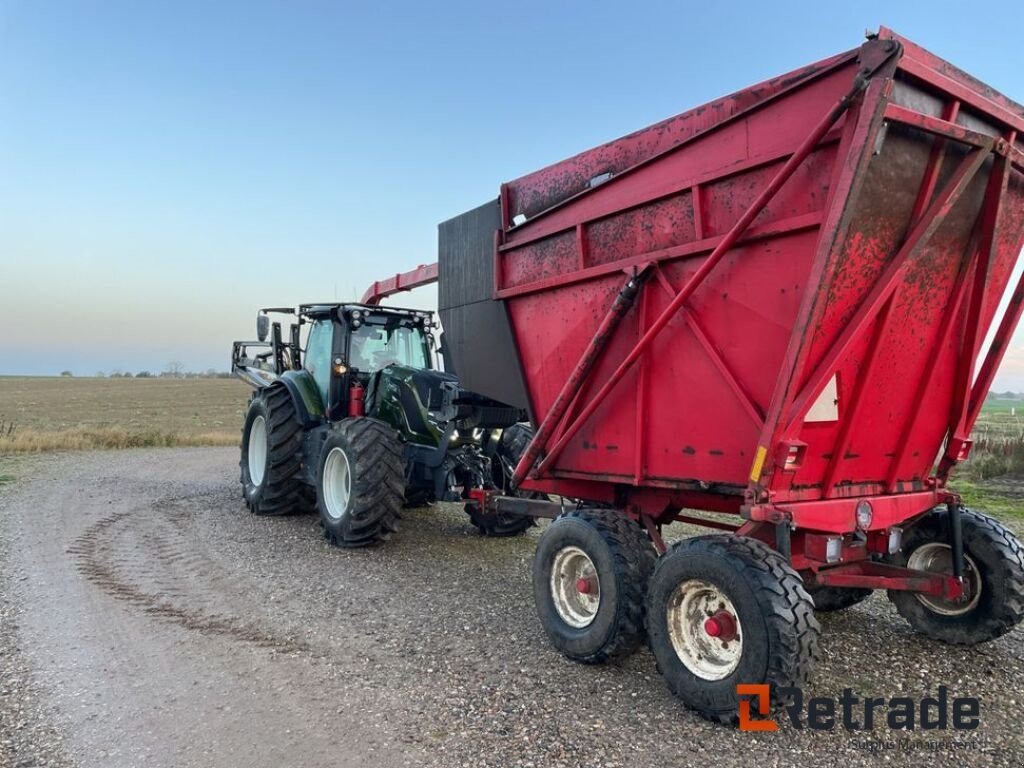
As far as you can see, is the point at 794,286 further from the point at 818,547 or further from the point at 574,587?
the point at 574,587

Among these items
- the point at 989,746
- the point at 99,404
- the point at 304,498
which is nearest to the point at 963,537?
the point at 989,746

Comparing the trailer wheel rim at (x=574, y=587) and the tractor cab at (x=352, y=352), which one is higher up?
the tractor cab at (x=352, y=352)

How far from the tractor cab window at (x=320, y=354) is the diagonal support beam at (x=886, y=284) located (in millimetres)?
5548

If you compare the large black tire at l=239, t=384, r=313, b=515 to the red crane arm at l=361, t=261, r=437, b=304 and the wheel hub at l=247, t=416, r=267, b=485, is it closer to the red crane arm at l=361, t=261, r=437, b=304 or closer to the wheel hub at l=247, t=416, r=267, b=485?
the wheel hub at l=247, t=416, r=267, b=485

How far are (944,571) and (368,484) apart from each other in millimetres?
→ 4373

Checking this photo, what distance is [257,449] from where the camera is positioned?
908cm

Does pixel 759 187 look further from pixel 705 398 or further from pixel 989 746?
pixel 989 746

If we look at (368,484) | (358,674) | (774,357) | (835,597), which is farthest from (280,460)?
(774,357)

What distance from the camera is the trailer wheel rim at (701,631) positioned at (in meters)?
3.45

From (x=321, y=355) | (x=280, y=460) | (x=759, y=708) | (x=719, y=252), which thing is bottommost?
(x=759, y=708)

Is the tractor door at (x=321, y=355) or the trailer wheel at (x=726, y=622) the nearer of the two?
the trailer wheel at (x=726, y=622)

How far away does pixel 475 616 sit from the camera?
493cm

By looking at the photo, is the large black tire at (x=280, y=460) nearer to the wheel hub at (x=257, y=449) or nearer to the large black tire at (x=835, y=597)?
the wheel hub at (x=257, y=449)

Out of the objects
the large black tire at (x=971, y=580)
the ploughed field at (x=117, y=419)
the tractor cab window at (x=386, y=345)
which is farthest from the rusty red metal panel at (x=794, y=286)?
the ploughed field at (x=117, y=419)
